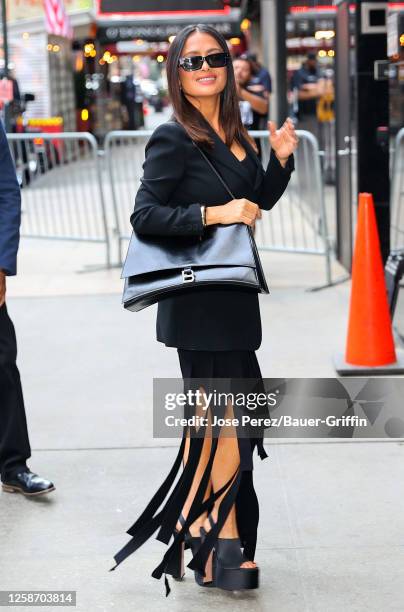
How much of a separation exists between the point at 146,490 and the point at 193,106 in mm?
1863

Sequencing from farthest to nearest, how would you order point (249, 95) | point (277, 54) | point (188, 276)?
point (277, 54) < point (249, 95) < point (188, 276)

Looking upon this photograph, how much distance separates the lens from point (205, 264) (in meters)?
3.62

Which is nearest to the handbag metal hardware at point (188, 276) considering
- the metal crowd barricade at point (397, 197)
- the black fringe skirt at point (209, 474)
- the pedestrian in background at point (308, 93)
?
the black fringe skirt at point (209, 474)

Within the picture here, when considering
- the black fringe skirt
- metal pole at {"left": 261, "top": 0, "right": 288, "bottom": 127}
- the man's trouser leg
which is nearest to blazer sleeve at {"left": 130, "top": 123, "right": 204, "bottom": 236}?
the black fringe skirt

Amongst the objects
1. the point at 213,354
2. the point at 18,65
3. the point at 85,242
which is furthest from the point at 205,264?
the point at 18,65

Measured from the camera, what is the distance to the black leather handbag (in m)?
3.61

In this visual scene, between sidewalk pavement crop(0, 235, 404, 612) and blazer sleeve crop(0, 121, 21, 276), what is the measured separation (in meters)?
1.06

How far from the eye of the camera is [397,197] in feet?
30.5

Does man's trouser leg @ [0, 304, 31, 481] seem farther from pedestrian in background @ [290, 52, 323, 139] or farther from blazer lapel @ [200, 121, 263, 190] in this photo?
pedestrian in background @ [290, 52, 323, 139]

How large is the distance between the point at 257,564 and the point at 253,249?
1.25m

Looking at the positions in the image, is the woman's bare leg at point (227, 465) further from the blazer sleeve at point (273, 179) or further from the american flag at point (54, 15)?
the american flag at point (54, 15)

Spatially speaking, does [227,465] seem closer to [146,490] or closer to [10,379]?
[146,490]

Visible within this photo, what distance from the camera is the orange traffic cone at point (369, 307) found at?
651 cm

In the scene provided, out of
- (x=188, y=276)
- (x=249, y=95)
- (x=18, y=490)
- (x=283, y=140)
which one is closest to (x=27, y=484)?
(x=18, y=490)
